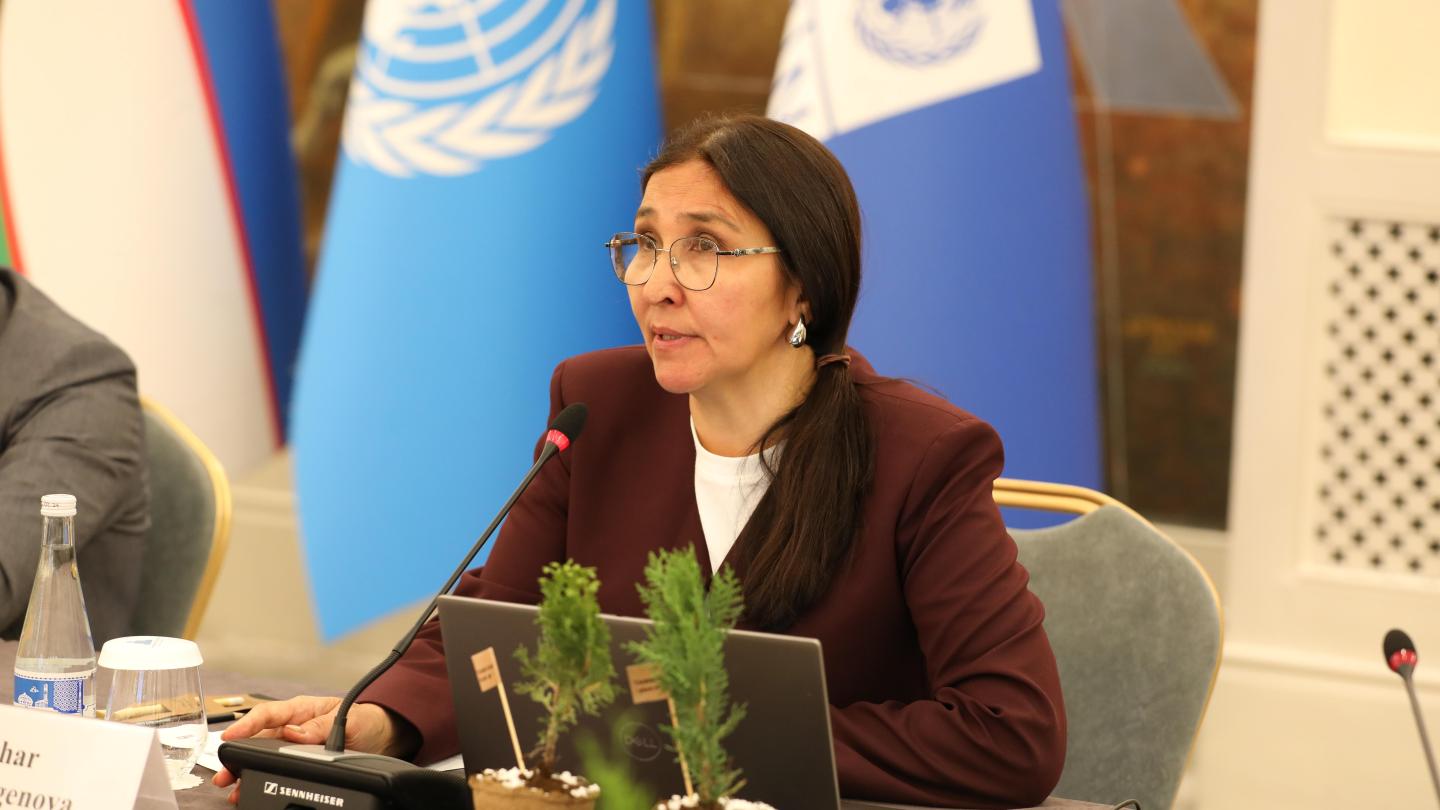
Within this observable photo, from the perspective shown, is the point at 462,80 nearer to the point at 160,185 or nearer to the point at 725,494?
the point at 160,185

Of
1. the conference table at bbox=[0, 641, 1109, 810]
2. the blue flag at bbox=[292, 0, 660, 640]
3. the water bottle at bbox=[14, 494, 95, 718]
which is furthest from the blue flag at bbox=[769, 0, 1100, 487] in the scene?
the water bottle at bbox=[14, 494, 95, 718]

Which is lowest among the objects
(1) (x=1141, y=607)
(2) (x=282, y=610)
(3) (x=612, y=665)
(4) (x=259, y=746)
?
(2) (x=282, y=610)

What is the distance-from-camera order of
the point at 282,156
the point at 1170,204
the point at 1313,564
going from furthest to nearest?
the point at 1170,204
the point at 282,156
the point at 1313,564

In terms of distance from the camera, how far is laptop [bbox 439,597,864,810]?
3.53ft

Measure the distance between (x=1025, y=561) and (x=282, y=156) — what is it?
2.40 m

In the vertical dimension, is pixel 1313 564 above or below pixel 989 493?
below

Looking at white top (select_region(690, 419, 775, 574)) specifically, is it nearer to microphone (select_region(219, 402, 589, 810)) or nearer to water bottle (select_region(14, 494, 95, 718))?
microphone (select_region(219, 402, 589, 810))

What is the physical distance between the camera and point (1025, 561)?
1.87 meters

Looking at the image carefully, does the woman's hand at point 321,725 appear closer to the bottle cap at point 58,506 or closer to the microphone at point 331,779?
the microphone at point 331,779

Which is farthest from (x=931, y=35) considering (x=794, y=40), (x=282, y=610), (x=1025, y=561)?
(x=282, y=610)

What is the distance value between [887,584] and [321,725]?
56cm

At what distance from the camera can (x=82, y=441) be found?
2096 millimetres

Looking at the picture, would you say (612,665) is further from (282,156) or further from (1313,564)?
(282,156)

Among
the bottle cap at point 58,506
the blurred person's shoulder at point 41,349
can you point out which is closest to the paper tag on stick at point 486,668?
the bottle cap at point 58,506
